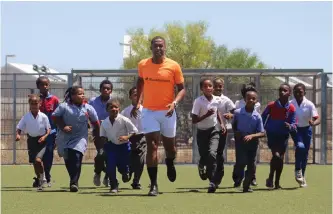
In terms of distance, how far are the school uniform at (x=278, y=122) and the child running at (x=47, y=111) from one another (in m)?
3.43

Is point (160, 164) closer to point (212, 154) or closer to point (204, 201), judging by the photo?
point (212, 154)

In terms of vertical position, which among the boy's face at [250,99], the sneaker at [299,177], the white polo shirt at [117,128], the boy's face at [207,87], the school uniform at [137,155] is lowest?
the sneaker at [299,177]

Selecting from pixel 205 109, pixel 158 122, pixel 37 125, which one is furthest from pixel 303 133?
pixel 37 125

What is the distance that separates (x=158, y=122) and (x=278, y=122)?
2.56 metres

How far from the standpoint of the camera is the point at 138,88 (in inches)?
535

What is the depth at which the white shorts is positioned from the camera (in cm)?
1316

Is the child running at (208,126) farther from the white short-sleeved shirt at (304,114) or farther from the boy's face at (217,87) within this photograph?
the white short-sleeved shirt at (304,114)

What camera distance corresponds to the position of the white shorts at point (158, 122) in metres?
13.2

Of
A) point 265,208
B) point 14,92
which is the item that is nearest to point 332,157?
point 14,92

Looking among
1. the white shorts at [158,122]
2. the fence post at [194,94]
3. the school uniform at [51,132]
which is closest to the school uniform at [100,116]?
the school uniform at [51,132]

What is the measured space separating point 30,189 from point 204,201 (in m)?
3.67

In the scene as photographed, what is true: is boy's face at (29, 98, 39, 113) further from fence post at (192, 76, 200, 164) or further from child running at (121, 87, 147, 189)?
fence post at (192, 76, 200, 164)

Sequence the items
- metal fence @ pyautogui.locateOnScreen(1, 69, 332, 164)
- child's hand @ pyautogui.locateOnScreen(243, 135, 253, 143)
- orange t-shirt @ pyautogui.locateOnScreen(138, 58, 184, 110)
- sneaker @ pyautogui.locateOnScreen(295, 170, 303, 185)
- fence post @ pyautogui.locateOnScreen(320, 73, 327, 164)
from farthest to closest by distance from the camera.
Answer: fence post @ pyautogui.locateOnScreen(320, 73, 327, 164), metal fence @ pyautogui.locateOnScreen(1, 69, 332, 164), sneaker @ pyautogui.locateOnScreen(295, 170, 303, 185), child's hand @ pyautogui.locateOnScreen(243, 135, 253, 143), orange t-shirt @ pyautogui.locateOnScreen(138, 58, 184, 110)

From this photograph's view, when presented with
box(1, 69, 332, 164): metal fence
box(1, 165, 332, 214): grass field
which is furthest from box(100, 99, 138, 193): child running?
box(1, 69, 332, 164): metal fence
